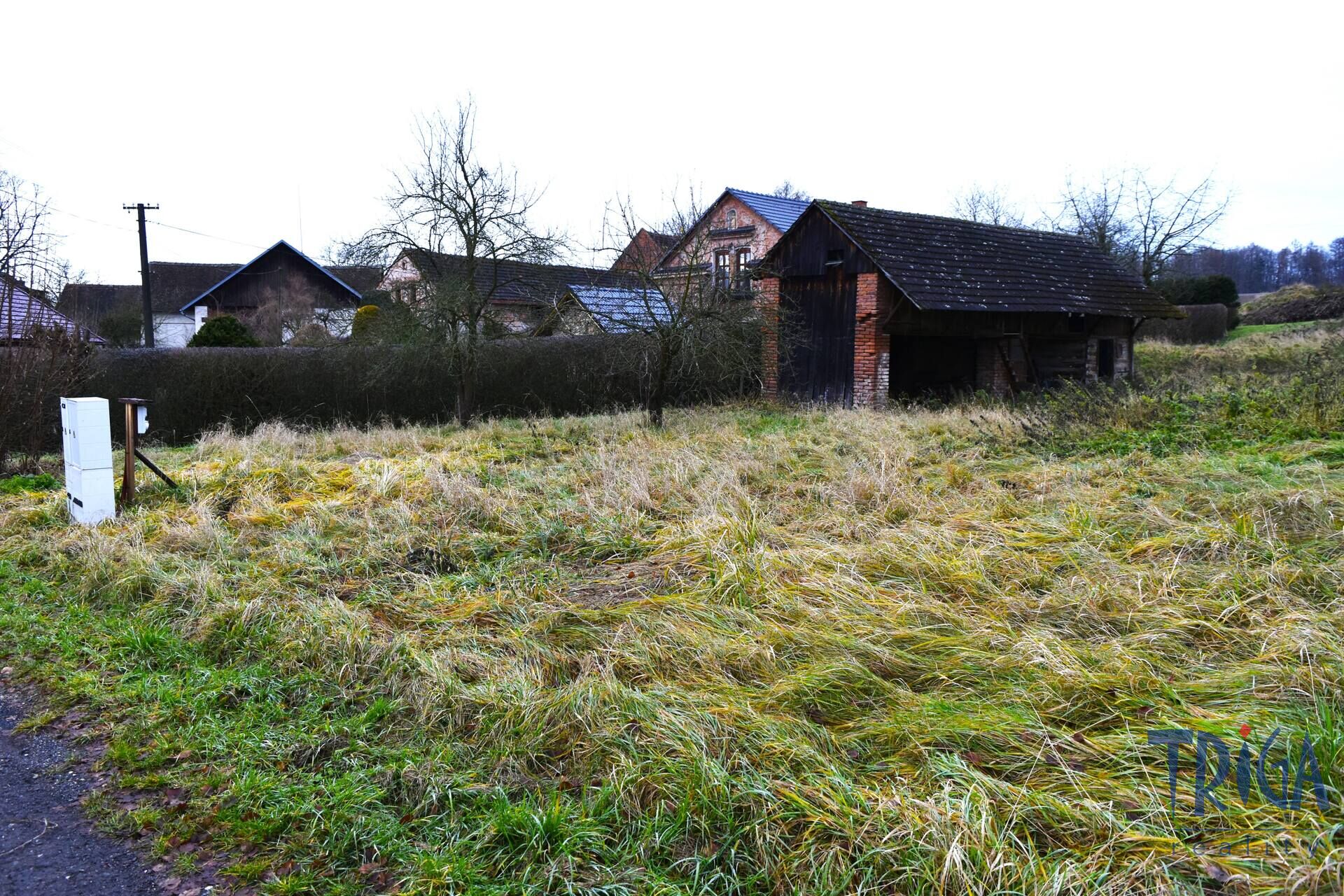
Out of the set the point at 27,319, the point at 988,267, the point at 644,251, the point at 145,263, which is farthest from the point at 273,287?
the point at 988,267

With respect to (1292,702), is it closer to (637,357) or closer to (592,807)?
(592,807)

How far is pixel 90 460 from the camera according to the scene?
796 centimetres

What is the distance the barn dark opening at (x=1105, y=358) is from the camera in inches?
800

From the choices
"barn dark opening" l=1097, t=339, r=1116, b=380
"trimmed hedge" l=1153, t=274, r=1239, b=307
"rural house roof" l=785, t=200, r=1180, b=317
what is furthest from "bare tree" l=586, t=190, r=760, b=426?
"trimmed hedge" l=1153, t=274, r=1239, b=307

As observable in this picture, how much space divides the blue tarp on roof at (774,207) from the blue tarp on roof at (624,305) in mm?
18601

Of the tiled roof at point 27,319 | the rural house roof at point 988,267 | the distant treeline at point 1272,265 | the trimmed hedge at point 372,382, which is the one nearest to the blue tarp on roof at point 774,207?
the rural house roof at point 988,267

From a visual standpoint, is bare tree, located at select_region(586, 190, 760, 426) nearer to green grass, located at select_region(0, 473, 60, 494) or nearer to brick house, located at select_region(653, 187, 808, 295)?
brick house, located at select_region(653, 187, 808, 295)

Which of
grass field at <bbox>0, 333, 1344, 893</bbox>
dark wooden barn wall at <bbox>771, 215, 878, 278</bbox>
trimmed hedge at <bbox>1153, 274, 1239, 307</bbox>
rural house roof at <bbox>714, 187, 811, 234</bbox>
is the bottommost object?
grass field at <bbox>0, 333, 1344, 893</bbox>

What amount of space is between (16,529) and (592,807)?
7682 millimetres

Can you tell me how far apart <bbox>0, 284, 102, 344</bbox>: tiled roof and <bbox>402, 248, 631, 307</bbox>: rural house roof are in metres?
5.11

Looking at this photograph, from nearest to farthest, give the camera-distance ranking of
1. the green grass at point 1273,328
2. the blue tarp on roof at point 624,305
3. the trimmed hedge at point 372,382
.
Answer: the blue tarp on roof at point 624,305, the trimmed hedge at point 372,382, the green grass at point 1273,328

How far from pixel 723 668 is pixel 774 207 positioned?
3339 cm

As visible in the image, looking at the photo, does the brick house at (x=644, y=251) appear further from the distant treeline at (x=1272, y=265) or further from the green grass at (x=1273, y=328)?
the distant treeline at (x=1272, y=265)

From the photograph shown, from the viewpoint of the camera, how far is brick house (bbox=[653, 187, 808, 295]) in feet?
44.3
